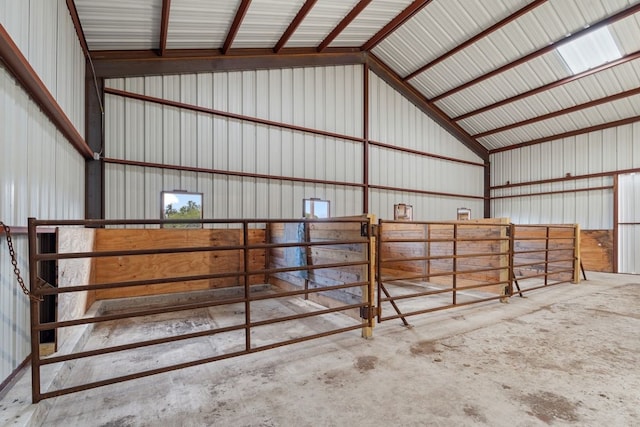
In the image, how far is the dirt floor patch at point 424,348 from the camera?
278 centimetres

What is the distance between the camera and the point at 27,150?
240 cm

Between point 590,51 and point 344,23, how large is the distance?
581cm

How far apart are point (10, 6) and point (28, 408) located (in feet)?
8.75

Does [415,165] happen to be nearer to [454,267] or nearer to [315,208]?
[315,208]

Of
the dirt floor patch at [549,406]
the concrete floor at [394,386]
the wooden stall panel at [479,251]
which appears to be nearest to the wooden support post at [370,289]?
the concrete floor at [394,386]

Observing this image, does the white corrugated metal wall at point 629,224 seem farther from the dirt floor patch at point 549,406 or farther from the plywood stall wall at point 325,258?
the plywood stall wall at point 325,258

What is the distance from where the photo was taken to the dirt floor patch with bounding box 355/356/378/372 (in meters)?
2.48

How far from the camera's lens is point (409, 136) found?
10.1m

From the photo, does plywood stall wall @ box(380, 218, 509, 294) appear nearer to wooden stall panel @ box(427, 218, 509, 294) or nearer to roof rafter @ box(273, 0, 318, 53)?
wooden stall panel @ box(427, 218, 509, 294)

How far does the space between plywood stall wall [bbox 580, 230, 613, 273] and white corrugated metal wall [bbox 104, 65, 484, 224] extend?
174 inches

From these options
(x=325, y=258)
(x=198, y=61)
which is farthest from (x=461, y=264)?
(x=198, y=61)

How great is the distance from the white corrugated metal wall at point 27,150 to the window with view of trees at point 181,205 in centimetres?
223

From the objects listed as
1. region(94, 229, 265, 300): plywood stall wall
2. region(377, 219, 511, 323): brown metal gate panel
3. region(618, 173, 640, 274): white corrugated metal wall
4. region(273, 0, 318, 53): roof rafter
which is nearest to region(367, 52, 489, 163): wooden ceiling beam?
region(273, 0, 318, 53): roof rafter

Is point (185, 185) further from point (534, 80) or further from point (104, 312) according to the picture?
point (534, 80)
